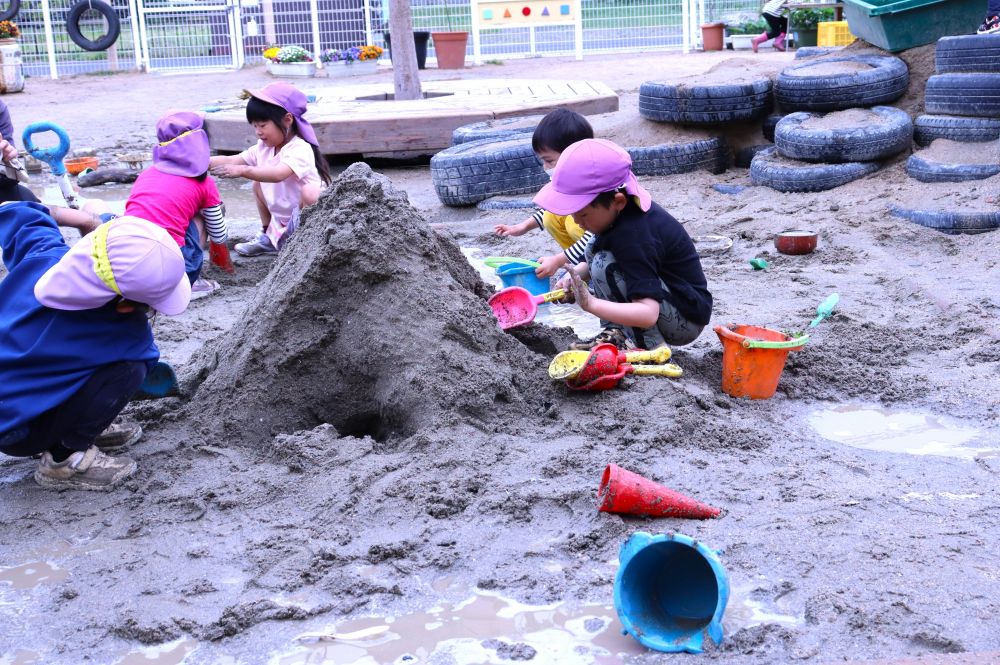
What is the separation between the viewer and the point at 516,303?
419 cm

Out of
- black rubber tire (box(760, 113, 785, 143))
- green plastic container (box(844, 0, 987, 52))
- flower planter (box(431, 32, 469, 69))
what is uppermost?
flower planter (box(431, 32, 469, 69))

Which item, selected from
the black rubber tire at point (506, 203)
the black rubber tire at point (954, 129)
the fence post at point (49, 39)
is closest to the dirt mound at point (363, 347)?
the black rubber tire at point (506, 203)

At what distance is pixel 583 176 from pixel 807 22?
46.5 ft

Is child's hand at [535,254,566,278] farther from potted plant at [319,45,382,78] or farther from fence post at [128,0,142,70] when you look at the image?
fence post at [128,0,142,70]

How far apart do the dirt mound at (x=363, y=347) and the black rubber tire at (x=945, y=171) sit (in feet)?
13.4

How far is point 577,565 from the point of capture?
250 centimetres

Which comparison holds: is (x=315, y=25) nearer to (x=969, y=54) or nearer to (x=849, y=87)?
(x=849, y=87)

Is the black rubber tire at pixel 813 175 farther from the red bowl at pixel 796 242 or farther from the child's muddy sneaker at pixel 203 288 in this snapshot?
the child's muddy sneaker at pixel 203 288

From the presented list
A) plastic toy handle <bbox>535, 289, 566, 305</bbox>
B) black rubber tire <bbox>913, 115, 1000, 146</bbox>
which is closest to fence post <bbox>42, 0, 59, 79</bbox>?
black rubber tire <bbox>913, 115, 1000, 146</bbox>

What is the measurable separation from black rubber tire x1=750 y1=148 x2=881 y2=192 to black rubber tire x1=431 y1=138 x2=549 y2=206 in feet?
5.34

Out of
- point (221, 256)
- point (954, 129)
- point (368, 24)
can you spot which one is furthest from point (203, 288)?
point (368, 24)

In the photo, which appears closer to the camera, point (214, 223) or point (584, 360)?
point (584, 360)

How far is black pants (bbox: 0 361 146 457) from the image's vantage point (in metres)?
3.03

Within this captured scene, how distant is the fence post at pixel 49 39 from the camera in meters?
19.6
